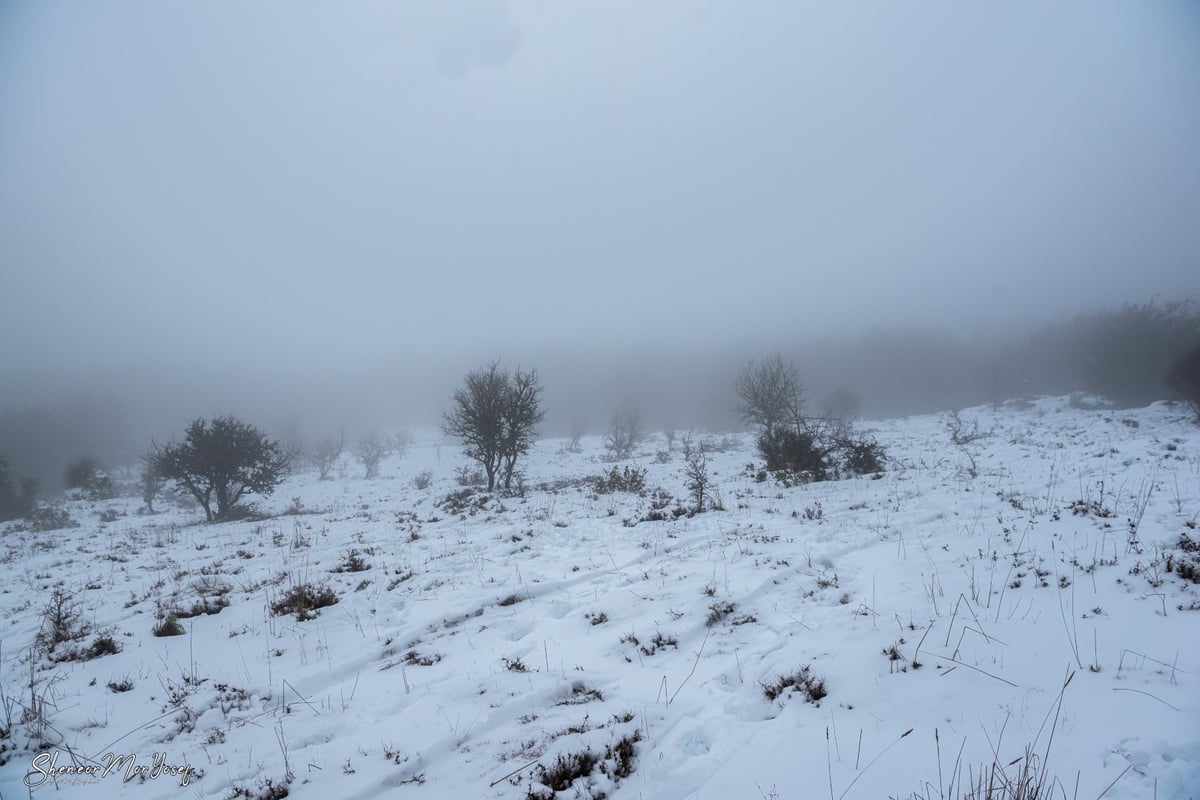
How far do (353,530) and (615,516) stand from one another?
323 inches

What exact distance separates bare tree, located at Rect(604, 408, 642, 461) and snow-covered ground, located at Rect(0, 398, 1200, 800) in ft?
→ 104

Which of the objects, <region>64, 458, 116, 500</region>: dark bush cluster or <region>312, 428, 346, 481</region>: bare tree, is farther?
<region>312, 428, 346, 481</region>: bare tree

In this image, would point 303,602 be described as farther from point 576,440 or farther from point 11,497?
point 11,497

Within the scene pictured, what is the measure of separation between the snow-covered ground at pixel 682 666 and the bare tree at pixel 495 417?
1323 cm

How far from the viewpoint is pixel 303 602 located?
7105 mm

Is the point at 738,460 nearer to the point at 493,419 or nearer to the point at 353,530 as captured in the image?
the point at 493,419

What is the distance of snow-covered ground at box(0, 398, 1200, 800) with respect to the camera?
3.13 metres

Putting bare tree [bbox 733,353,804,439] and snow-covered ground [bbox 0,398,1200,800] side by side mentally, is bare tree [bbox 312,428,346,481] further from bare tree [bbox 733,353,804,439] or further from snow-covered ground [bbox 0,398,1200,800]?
snow-covered ground [bbox 0,398,1200,800]

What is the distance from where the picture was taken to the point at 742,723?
3.65 m

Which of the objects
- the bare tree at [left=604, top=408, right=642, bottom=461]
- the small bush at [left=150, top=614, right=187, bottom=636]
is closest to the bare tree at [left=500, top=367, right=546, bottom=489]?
the small bush at [left=150, top=614, right=187, bottom=636]

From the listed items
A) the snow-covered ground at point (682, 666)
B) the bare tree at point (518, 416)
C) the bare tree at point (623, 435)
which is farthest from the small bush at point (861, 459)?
the bare tree at point (623, 435)

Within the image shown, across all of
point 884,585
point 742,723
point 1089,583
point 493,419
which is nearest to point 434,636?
point 742,723

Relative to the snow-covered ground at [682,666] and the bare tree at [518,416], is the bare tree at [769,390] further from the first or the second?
the snow-covered ground at [682,666]

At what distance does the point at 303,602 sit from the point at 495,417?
15.8 meters
